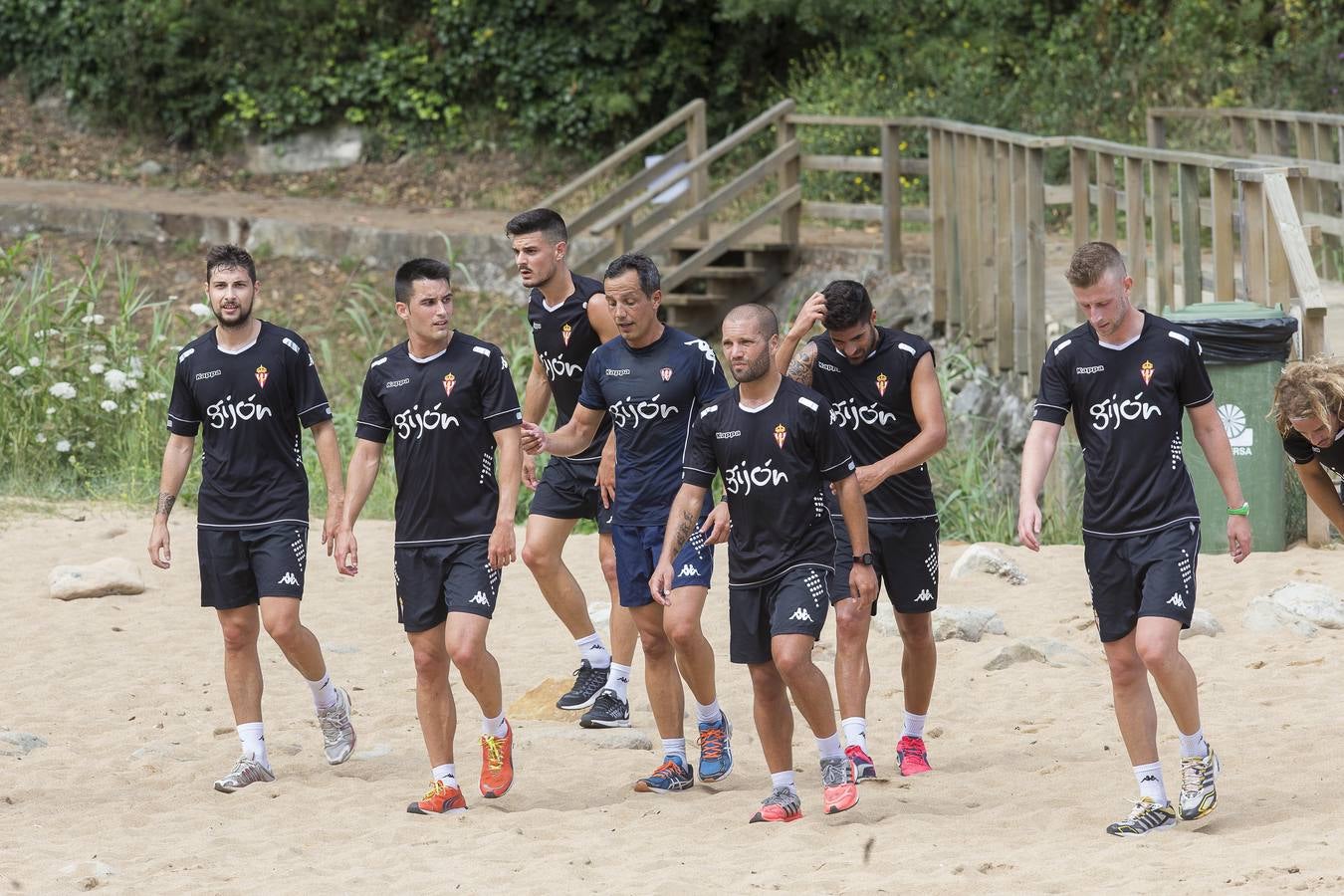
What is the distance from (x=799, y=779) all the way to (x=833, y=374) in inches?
59.7

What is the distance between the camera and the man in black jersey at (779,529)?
562cm

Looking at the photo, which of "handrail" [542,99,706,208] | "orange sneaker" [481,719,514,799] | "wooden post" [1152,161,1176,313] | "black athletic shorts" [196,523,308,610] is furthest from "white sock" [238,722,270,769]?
"handrail" [542,99,706,208]

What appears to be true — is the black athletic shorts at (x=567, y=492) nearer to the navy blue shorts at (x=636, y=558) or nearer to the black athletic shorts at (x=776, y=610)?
the navy blue shorts at (x=636, y=558)

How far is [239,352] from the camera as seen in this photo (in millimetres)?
6465

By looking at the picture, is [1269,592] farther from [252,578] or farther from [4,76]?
[4,76]

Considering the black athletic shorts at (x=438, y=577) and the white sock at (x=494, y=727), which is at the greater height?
the black athletic shorts at (x=438, y=577)

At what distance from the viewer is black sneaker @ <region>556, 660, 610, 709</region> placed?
761cm

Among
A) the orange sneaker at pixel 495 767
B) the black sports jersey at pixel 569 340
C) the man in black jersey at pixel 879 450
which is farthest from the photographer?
the black sports jersey at pixel 569 340

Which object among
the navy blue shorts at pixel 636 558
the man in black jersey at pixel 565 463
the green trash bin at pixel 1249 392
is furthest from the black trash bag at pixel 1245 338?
the navy blue shorts at pixel 636 558

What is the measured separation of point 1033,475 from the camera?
5539 millimetres

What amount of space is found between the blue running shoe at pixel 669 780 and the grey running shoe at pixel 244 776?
56.3 inches

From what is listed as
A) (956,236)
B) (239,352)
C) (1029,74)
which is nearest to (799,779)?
(239,352)

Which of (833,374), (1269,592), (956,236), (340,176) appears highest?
(340,176)

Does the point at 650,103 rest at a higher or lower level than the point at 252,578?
higher
